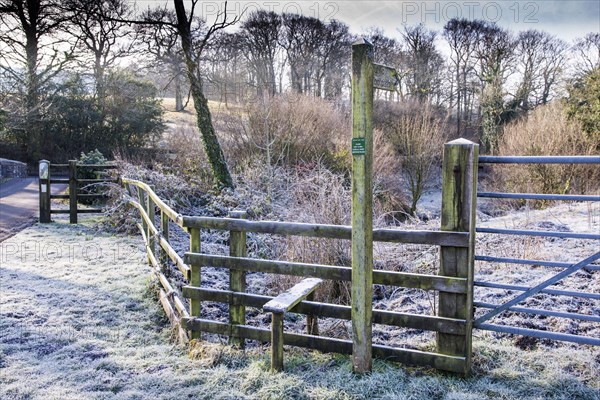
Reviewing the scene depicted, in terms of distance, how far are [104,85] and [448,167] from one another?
28.9 metres

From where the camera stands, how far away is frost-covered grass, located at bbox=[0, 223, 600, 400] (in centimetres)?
330

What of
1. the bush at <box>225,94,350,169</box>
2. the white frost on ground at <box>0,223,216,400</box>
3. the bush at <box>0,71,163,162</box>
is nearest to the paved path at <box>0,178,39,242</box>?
the white frost on ground at <box>0,223,216,400</box>

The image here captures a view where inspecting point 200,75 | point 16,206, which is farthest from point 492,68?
point 16,206

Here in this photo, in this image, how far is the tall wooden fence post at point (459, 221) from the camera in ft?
11.2

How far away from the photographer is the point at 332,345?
376cm

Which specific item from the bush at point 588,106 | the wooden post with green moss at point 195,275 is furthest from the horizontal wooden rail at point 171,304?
the bush at point 588,106

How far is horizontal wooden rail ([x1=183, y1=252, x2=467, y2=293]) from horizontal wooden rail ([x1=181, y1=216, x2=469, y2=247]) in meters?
0.24

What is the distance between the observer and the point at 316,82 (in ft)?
133

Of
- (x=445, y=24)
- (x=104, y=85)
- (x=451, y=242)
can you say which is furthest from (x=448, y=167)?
(x=445, y=24)

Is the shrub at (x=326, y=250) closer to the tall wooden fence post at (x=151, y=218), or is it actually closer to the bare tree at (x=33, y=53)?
the tall wooden fence post at (x=151, y=218)

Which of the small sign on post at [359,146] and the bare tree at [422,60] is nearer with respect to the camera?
the small sign on post at [359,146]

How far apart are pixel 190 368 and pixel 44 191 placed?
951 centimetres

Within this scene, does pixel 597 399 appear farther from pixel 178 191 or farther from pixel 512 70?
pixel 512 70

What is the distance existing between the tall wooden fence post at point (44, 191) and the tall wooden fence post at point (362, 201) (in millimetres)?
10110
